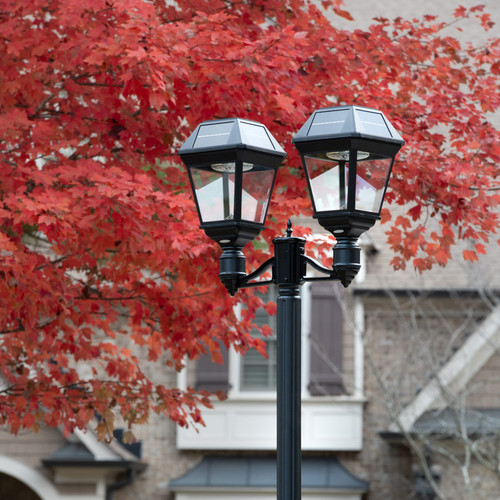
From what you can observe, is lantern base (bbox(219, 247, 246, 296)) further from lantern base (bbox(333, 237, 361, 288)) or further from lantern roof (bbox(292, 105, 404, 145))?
lantern roof (bbox(292, 105, 404, 145))

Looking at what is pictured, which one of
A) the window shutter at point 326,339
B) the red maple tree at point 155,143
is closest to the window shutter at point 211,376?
the window shutter at point 326,339

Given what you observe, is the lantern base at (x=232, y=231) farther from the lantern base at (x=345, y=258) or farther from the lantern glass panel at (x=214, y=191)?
the lantern base at (x=345, y=258)

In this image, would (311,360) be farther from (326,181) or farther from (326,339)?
(326,181)

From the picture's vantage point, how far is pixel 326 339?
1521 cm

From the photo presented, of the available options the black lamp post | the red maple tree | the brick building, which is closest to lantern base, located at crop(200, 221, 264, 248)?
the black lamp post

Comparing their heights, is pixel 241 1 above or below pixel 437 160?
above

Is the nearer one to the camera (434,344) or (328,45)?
(328,45)

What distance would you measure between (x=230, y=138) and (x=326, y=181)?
20.0 inches

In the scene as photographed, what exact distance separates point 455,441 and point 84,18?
888 centimetres

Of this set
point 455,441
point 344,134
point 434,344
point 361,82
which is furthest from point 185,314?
point 434,344

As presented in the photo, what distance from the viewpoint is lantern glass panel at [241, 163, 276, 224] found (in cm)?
464

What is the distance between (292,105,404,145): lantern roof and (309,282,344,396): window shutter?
10.5 m

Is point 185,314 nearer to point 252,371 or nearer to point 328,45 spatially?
point 328,45

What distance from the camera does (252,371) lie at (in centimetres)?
1523
